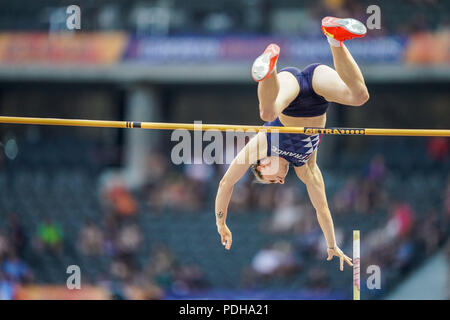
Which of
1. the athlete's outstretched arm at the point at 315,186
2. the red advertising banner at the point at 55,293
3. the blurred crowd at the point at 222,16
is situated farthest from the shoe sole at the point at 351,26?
the blurred crowd at the point at 222,16

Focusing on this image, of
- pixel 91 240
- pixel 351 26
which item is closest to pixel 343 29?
pixel 351 26

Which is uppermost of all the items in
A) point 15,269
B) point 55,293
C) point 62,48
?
point 62,48

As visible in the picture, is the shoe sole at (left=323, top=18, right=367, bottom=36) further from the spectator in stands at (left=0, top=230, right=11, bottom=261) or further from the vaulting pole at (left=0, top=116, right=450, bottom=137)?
the spectator in stands at (left=0, top=230, right=11, bottom=261)

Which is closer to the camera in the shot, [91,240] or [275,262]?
[275,262]

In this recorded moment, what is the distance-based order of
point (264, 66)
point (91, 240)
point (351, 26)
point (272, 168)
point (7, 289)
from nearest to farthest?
point (264, 66) < point (351, 26) < point (272, 168) < point (7, 289) < point (91, 240)

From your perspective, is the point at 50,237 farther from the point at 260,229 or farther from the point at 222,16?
the point at 222,16

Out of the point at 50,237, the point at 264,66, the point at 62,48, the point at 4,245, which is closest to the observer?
the point at 264,66

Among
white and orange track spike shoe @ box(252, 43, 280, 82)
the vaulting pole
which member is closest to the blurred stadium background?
the vaulting pole

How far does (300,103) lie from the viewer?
750 centimetres

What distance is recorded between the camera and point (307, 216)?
14547 mm

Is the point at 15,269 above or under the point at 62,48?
under

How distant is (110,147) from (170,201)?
10.7 feet

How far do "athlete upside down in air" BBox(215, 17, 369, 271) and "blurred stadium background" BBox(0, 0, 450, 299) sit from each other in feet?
16.7

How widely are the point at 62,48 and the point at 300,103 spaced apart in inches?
412
